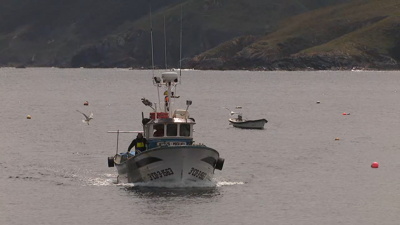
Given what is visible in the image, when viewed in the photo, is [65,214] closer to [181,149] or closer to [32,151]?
[181,149]

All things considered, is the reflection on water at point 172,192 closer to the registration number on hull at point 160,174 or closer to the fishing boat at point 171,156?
the fishing boat at point 171,156

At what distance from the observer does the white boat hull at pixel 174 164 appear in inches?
2682

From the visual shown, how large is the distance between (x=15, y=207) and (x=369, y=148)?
47618 mm

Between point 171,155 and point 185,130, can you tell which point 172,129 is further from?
point 171,155

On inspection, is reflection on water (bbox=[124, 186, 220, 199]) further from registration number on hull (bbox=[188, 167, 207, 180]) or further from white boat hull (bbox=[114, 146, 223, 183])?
registration number on hull (bbox=[188, 167, 207, 180])

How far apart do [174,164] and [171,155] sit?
84 centimetres

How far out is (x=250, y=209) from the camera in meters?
65.9

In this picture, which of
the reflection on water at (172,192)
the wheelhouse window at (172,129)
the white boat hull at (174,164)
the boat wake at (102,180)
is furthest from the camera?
the boat wake at (102,180)

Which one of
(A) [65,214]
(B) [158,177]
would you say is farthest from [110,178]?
(A) [65,214]

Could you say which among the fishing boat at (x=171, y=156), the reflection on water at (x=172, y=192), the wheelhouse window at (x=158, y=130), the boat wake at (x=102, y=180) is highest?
the wheelhouse window at (x=158, y=130)

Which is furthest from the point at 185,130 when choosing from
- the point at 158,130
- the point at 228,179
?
the point at 228,179

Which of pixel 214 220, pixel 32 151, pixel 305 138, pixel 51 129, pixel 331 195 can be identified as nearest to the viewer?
pixel 214 220

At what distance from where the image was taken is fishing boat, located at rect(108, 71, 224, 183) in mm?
68250

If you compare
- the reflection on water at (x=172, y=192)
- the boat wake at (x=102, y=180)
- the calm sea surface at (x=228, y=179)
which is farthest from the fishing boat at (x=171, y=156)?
the boat wake at (x=102, y=180)
